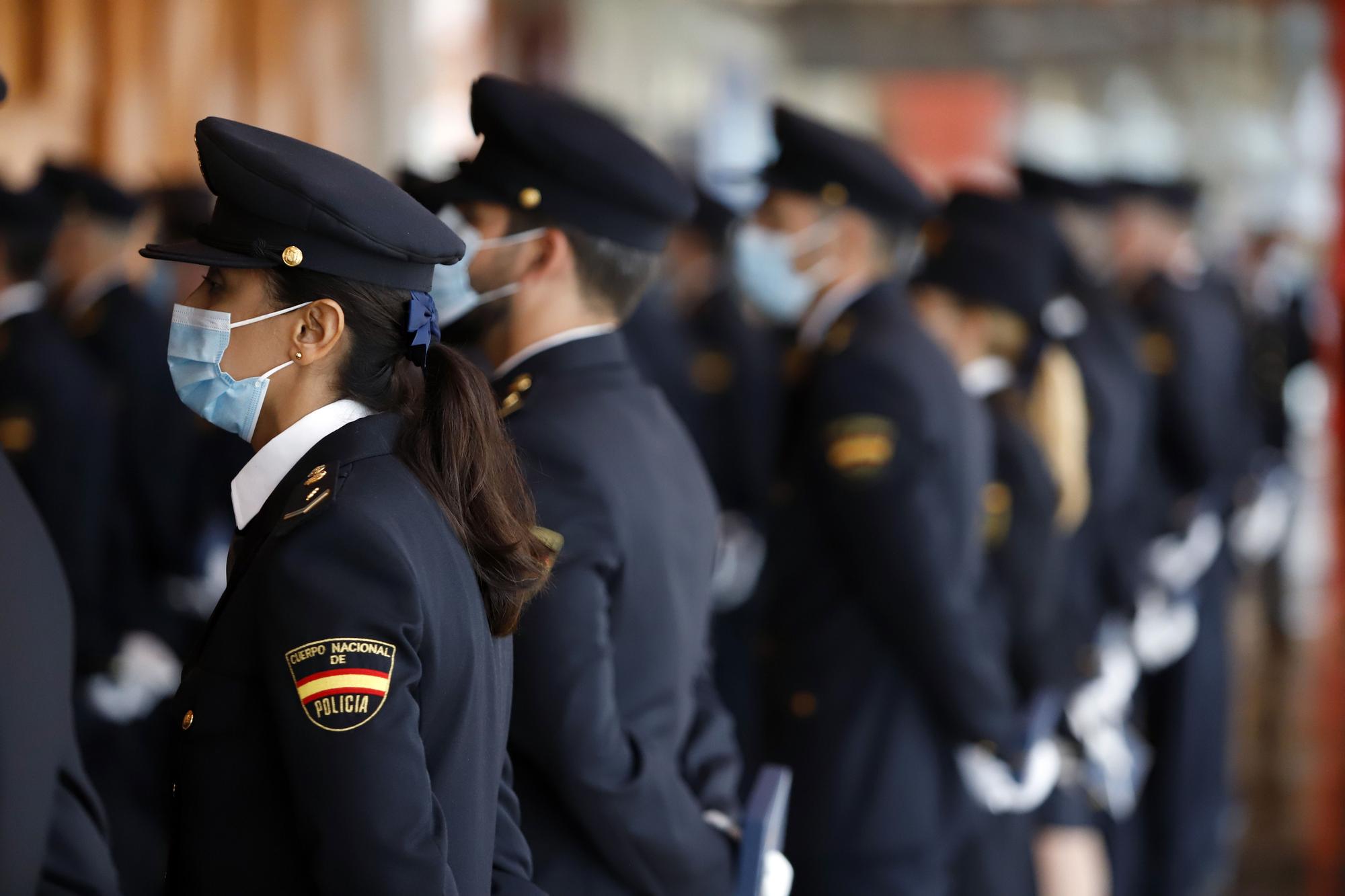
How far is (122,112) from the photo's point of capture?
607cm

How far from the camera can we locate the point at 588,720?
1.84 metres

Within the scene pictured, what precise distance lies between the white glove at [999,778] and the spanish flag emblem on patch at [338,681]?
1748mm

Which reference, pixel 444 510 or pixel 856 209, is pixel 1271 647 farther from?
pixel 444 510

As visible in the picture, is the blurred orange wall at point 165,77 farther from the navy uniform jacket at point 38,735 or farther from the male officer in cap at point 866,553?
the navy uniform jacket at point 38,735

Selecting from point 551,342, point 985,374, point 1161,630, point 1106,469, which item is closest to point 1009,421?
point 985,374

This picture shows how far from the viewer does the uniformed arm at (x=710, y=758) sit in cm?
212

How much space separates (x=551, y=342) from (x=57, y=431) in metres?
2.08

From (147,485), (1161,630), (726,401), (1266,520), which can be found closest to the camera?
(147,485)

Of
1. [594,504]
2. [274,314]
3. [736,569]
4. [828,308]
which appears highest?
[274,314]

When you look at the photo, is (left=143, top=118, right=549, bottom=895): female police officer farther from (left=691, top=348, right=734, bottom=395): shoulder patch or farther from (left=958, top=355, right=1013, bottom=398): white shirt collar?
(left=691, top=348, right=734, bottom=395): shoulder patch

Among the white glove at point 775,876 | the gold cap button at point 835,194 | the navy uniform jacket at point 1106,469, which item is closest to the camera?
the white glove at point 775,876

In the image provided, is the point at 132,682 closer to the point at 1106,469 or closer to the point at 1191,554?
the point at 1106,469

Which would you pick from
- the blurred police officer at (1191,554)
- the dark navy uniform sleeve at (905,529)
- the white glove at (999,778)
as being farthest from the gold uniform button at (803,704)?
the blurred police officer at (1191,554)

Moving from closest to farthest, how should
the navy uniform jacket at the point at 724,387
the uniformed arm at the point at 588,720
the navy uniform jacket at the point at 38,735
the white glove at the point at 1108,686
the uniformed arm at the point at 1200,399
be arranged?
1. the navy uniform jacket at the point at 38,735
2. the uniformed arm at the point at 588,720
3. the white glove at the point at 1108,686
4. the navy uniform jacket at the point at 724,387
5. the uniformed arm at the point at 1200,399
